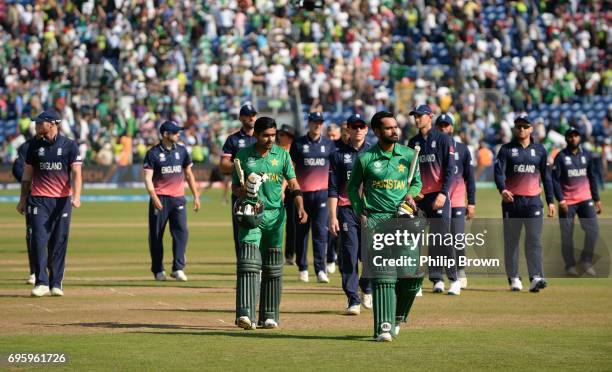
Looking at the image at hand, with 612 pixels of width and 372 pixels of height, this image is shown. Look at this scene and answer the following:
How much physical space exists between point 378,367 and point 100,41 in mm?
44115

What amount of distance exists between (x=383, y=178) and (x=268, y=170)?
53.9 inches

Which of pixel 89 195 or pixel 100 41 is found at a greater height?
pixel 100 41

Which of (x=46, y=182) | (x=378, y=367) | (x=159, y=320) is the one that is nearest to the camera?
(x=378, y=367)

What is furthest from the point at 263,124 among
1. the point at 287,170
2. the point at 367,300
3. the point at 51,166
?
the point at 51,166

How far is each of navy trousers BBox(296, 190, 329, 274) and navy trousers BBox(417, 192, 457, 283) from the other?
1.93 metres

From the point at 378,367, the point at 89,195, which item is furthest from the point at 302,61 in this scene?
the point at 378,367

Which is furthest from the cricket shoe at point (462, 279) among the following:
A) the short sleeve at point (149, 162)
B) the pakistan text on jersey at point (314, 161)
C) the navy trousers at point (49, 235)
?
the navy trousers at point (49, 235)

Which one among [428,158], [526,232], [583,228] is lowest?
[583,228]

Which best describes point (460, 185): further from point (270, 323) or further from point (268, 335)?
point (268, 335)

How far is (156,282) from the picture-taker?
66.2 feet

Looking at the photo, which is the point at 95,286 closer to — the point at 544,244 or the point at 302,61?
the point at 544,244

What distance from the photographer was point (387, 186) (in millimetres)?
13461

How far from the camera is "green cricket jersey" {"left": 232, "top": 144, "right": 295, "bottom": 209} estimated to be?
46.4 ft

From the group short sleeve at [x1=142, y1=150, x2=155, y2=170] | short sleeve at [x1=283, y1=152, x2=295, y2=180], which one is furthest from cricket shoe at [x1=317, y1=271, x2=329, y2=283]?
short sleeve at [x1=283, y1=152, x2=295, y2=180]
